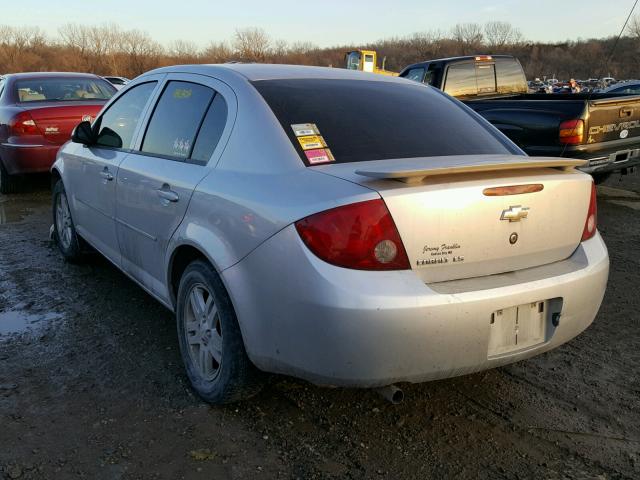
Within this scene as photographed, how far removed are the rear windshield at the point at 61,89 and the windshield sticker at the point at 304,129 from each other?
633cm

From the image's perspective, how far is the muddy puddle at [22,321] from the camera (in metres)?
3.71

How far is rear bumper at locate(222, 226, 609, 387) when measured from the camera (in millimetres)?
2117

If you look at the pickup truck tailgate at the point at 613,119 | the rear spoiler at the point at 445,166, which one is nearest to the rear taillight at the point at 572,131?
the pickup truck tailgate at the point at 613,119

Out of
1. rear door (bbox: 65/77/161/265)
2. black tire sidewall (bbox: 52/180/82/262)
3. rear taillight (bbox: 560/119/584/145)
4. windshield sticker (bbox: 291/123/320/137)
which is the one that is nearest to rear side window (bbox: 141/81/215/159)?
rear door (bbox: 65/77/161/265)

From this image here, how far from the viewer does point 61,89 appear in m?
8.27

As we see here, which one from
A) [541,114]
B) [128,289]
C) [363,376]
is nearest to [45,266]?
[128,289]

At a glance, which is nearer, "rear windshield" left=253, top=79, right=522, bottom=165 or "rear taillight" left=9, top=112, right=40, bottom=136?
"rear windshield" left=253, top=79, right=522, bottom=165

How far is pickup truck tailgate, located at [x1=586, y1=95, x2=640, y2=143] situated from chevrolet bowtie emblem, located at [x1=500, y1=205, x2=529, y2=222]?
→ 4.81 m

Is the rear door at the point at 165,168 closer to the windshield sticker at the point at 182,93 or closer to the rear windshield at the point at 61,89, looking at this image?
the windshield sticker at the point at 182,93

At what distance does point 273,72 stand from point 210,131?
50 cm

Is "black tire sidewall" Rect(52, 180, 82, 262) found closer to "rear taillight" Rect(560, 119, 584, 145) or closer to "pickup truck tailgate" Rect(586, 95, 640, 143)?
"rear taillight" Rect(560, 119, 584, 145)

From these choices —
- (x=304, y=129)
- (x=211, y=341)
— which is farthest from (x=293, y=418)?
(x=304, y=129)

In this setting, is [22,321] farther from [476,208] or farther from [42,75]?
[42,75]

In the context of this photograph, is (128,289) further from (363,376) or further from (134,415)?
(363,376)
